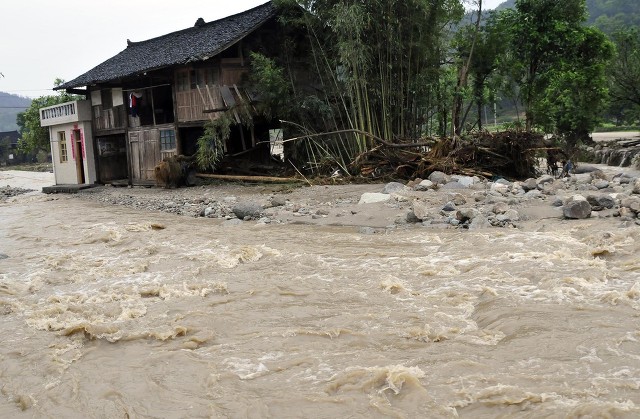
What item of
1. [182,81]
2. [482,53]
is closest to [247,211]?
[182,81]

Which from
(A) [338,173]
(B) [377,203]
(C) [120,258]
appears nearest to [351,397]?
(C) [120,258]

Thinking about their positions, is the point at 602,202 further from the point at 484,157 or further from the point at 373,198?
the point at 484,157

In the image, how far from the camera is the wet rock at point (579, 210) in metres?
8.26

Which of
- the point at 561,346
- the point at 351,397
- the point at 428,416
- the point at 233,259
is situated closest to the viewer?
the point at 428,416

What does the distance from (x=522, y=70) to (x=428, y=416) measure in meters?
16.5

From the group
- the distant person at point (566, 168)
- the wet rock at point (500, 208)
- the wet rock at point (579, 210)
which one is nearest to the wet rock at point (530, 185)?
the wet rock at point (500, 208)

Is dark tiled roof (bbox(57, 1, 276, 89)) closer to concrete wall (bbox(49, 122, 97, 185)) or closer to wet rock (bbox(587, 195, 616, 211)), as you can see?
concrete wall (bbox(49, 122, 97, 185))

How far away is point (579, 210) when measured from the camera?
27.1 feet

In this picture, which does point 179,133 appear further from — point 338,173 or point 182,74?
point 338,173

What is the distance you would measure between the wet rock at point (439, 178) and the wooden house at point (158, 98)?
20.1 feet

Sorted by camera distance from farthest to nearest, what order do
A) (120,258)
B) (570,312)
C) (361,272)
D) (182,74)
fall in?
1. (182,74)
2. (120,258)
3. (361,272)
4. (570,312)

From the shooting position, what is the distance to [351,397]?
3.80 metres

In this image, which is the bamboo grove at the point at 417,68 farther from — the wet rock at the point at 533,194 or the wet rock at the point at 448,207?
the wet rock at the point at 448,207

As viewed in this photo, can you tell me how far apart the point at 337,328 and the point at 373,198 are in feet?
19.8
